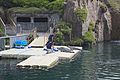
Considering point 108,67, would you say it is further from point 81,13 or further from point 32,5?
point 32,5

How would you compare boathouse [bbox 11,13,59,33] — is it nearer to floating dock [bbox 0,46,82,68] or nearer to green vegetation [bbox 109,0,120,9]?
green vegetation [bbox 109,0,120,9]

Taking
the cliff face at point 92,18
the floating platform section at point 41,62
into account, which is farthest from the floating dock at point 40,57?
the cliff face at point 92,18

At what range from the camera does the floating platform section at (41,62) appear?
42.4 m

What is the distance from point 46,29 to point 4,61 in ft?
105

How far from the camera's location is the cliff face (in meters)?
72.8

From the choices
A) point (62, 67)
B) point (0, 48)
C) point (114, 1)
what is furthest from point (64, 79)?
point (114, 1)

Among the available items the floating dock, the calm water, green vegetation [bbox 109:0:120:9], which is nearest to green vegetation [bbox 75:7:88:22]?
the floating dock

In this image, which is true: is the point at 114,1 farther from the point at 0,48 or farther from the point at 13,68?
the point at 13,68

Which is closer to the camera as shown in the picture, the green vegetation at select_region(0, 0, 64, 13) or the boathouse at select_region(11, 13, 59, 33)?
the boathouse at select_region(11, 13, 59, 33)

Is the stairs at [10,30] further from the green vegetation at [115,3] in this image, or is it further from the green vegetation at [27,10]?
the green vegetation at [115,3]

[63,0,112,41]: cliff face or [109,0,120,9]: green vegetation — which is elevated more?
[109,0,120,9]: green vegetation

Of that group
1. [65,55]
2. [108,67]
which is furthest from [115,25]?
[108,67]

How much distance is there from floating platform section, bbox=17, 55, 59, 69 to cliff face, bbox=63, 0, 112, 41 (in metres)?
23.7

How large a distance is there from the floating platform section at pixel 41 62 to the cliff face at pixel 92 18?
23.7m
